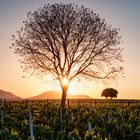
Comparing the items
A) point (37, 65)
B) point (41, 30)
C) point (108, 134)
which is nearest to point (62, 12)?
point (41, 30)

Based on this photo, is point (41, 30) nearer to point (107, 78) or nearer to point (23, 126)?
point (107, 78)

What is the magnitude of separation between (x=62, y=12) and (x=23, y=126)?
23858mm

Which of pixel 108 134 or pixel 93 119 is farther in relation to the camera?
pixel 93 119

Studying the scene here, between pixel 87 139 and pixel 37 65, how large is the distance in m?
28.2

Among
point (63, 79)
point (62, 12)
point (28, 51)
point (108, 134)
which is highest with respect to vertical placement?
point (62, 12)

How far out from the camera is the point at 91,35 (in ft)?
145

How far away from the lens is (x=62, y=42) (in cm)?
4447

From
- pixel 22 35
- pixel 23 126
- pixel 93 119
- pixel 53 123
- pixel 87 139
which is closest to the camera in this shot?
pixel 87 139

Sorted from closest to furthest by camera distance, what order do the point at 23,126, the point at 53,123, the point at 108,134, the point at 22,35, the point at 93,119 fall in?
1. the point at 23,126
2. the point at 108,134
3. the point at 53,123
4. the point at 93,119
5. the point at 22,35

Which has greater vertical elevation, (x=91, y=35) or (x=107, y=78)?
(x=91, y=35)

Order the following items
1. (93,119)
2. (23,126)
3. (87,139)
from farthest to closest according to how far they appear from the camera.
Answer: (93,119), (23,126), (87,139)

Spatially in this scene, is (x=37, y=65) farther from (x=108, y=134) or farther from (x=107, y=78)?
(x=108, y=134)

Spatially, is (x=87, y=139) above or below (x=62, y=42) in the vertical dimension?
below

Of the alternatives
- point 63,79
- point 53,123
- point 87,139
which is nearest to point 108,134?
point 53,123
